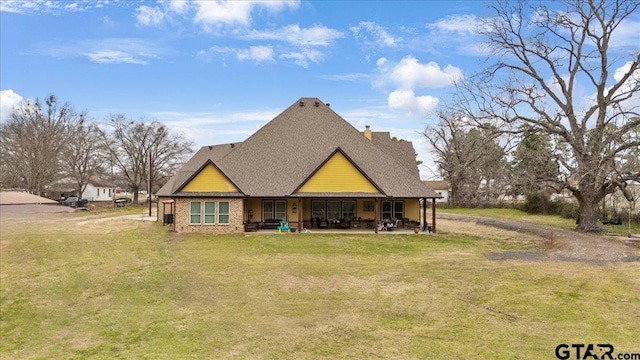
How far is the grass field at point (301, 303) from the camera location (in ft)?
32.4

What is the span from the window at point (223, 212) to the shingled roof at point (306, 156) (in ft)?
4.46

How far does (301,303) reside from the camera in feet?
42.9

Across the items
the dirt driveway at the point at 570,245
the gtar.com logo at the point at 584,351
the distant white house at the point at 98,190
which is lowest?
the gtar.com logo at the point at 584,351

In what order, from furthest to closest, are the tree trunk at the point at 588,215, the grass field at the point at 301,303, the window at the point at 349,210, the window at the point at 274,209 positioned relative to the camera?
the window at the point at 349,210
the window at the point at 274,209
the tree trunk at the point at 588,215
the grass field at the point at 301,303

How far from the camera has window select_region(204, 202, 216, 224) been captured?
28.0 m

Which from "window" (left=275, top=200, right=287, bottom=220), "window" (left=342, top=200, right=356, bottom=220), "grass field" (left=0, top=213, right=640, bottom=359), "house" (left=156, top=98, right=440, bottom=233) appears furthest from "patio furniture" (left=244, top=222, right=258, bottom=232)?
"grass field" (left=0, top=213, right=640, bottom=359)

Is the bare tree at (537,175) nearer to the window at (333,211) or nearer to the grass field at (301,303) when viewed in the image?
the grass field at (301,303)

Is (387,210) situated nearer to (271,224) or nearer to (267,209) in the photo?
(271,224)

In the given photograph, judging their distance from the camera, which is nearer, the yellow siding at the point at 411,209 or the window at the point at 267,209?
the window at the point at 267,209

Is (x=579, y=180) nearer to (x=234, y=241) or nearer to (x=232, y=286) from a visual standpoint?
(x=234, y=241)

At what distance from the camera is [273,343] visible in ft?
32.9

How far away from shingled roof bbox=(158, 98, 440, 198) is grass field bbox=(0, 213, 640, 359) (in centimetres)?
771

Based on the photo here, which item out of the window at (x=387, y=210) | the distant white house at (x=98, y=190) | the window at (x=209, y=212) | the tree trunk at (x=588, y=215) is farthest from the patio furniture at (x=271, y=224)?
the distant white house at (x=98, y=190)

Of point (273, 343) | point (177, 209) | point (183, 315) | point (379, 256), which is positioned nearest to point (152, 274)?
point (183, 315)
